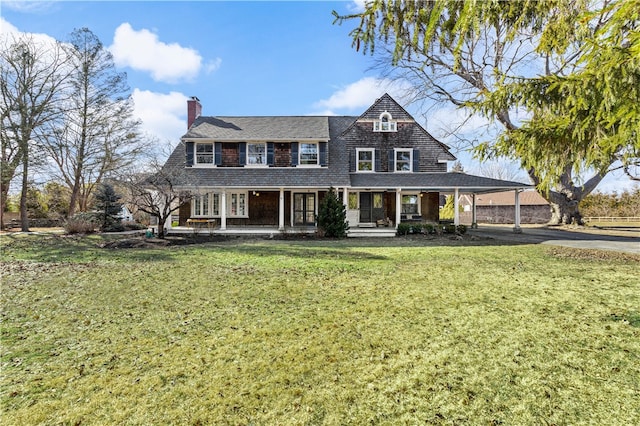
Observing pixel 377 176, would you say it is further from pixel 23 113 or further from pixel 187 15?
pixel 23 113

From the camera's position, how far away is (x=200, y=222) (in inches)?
716

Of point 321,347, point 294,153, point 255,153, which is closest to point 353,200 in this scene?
point 294,153

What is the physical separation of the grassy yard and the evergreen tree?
11774mm

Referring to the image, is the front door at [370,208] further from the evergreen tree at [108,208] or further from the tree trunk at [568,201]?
the tree trunk at [568,201]

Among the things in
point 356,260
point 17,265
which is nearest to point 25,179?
point 17,265

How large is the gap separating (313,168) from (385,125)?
5788mm

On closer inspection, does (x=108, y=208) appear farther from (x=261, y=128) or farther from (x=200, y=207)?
(x=261, y=128)

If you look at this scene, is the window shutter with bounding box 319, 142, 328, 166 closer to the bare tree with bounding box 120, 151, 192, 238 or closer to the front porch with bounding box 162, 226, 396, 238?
the front porch with bounding box 162, 226, 396, 238

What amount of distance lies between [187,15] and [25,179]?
665 inches

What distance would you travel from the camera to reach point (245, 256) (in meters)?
10.6

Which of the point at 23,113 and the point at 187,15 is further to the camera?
the point at 23,113

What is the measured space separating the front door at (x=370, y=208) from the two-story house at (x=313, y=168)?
0.07m

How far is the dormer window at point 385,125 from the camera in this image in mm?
20578

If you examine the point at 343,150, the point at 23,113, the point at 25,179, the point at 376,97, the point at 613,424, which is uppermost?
the point at 376,97
